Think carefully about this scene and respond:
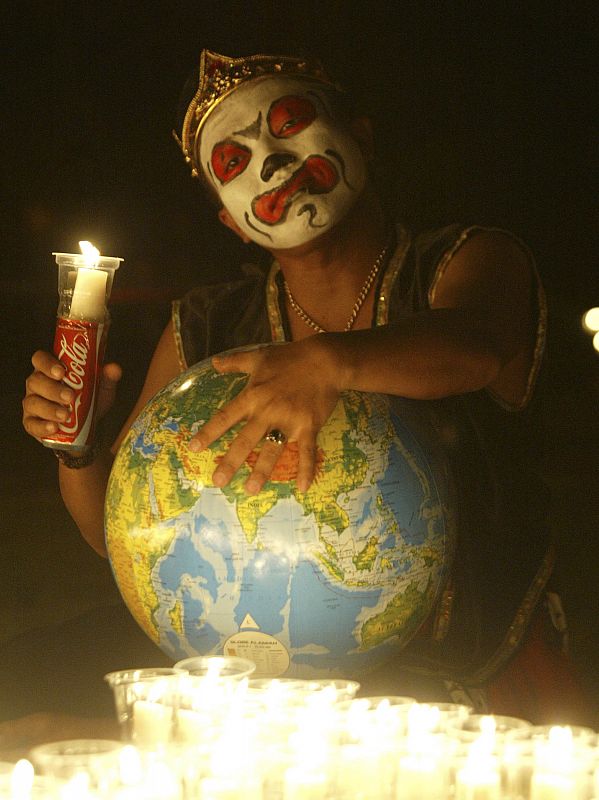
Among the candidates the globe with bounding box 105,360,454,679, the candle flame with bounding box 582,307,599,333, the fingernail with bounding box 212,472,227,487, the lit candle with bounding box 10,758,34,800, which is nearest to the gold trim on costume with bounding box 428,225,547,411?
the globe with bounding box 105,360,454,679

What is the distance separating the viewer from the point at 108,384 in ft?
7.65

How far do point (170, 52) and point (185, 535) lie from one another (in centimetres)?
257

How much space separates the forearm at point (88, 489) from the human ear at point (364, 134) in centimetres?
89

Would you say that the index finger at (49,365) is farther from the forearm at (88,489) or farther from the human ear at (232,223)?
the human ear at (232,223)

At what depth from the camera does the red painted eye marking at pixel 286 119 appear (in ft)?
7.20

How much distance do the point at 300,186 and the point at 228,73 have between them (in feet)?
0.95

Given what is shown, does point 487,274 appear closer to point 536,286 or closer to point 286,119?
point 536,286

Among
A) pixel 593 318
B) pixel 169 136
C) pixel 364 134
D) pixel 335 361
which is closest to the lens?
pixel 335 361

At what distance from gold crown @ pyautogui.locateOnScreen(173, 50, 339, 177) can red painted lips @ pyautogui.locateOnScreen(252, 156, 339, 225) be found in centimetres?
21

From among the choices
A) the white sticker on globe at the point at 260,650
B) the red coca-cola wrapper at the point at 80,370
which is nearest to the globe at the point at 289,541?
the white sticker on globe at the point at 260,650

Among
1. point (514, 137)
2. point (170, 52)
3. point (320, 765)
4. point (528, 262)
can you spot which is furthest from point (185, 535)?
point (514, 137)

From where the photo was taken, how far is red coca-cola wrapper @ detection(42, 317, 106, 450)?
192cm

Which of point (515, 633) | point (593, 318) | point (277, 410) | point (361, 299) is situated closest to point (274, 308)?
point (361, 299)

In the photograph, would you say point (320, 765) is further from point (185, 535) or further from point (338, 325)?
point (338, 325)
